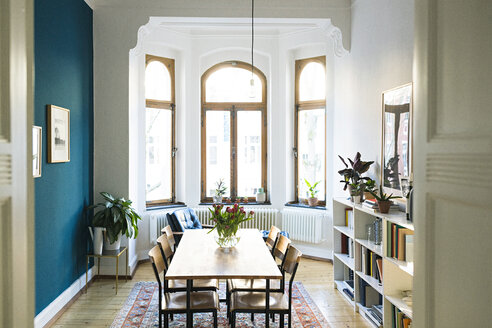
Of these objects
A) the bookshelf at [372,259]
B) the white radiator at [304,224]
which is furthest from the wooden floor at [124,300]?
the white radiator at [304,224]

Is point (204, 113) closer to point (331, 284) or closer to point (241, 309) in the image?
point (331, 284)

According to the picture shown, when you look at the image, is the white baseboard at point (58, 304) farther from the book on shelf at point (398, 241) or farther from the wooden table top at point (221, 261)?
the book on shelf at point (398, 241)

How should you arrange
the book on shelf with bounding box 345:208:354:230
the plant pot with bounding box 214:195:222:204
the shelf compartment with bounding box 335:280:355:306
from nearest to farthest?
the shelf compartment with bounding box 335:280:355:306 < the book on shelf with bounding box 345:208:354:230 < the plant pot with bounding box 214:195:222:204

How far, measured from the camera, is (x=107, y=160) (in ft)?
18.8

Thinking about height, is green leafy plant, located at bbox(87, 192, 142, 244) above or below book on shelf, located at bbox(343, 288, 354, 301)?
above

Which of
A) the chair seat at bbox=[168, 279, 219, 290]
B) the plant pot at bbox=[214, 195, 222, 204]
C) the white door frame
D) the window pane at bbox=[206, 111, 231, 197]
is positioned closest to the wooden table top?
the chair seat at bbox=[168, 279, 219, 290]

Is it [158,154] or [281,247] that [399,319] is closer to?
[281,247]

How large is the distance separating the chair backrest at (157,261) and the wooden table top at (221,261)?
12 centimetres

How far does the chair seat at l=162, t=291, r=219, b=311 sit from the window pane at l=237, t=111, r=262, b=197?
3819mm

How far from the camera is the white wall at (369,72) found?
4.20 metres

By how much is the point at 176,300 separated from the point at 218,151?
4102 millimetres

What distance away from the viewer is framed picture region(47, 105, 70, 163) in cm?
423

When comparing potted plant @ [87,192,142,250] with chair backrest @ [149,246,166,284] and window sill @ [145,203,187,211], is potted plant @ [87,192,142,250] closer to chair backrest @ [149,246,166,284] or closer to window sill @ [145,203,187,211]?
window sill @ [145,203,187,211]

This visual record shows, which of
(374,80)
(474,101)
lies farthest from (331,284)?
(474,101)
